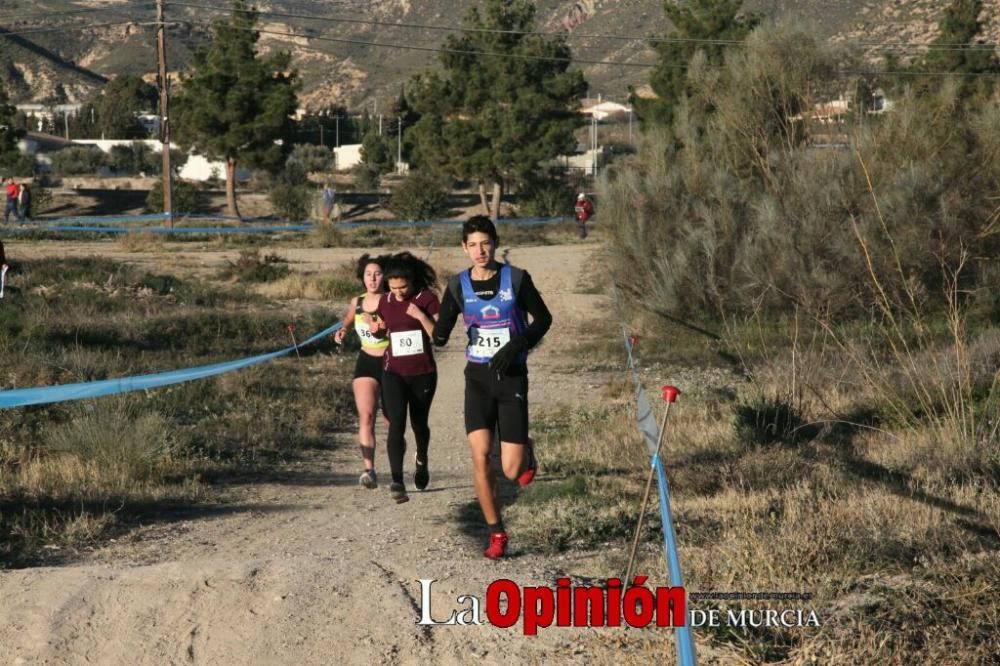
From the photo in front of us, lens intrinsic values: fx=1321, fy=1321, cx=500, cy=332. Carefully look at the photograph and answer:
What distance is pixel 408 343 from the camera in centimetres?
852

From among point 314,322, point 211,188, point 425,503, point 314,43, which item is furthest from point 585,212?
point 314,43

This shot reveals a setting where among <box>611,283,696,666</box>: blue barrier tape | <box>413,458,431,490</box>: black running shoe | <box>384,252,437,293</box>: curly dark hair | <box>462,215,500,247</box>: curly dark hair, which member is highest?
<box>462,215,500,247</box>: curly dark hair

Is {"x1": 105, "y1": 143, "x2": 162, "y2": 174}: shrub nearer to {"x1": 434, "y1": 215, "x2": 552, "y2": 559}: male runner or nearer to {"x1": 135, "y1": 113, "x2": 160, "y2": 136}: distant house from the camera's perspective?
{"x1": 135, "y1": 113, "x2": 160, "y2": 136}: distant house

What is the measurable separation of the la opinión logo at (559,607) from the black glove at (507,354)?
1.33 m

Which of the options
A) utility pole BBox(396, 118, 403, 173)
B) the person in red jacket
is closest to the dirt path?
the person in red jacket

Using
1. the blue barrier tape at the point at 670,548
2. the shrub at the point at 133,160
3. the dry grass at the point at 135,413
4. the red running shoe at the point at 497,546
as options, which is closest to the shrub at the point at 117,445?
the dry grass at the point at 135,413

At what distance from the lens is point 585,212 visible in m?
40.4

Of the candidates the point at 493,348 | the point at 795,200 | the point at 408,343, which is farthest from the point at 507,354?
the point at 795,200

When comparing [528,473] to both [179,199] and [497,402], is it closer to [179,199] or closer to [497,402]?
[497,402]

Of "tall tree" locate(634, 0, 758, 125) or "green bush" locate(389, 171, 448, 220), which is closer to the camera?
"tall tree" locate(634, 0, 758, 125)

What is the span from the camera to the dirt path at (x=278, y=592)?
18.3ft

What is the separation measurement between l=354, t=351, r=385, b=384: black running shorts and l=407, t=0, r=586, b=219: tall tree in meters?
42.6

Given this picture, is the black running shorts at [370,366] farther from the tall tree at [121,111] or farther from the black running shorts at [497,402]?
the tall tree at [121,111]

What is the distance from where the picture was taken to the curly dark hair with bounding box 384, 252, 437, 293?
28.1 feet
